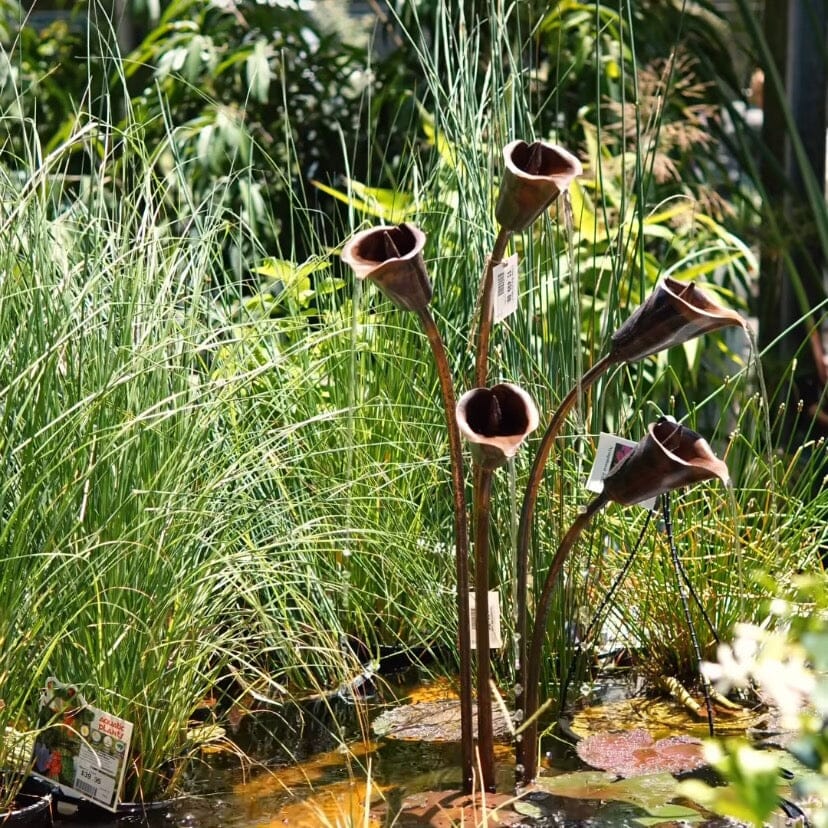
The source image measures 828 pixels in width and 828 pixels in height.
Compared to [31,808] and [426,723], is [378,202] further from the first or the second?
[31,808]

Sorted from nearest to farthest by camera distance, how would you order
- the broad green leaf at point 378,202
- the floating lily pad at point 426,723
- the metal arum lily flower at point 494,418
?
1. the metal arum lily flower at point 494,418
2. the floating lily pad at point 426,723
3. the broad green leaf at point 378,202

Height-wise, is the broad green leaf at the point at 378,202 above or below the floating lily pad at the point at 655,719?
above

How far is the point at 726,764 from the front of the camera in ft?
1.75

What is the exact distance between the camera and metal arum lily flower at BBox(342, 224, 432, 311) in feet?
4.86

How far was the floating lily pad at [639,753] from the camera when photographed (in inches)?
68.6

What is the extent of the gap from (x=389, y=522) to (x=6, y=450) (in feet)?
2.48

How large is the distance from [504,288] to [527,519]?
13.0 inches

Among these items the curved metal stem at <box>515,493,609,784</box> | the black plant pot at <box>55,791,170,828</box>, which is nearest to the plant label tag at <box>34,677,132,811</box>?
the black plant pot at <box>55,791,170,828</box>

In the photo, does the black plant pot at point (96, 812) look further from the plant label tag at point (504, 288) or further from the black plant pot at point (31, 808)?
the plant label tag at point (504, 288)

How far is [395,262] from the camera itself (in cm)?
147

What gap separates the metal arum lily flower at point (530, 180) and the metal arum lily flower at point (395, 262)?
0.40ft

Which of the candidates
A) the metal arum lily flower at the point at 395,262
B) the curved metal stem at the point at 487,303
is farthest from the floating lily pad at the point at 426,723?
the metal arum lily flower at the point at 395,262

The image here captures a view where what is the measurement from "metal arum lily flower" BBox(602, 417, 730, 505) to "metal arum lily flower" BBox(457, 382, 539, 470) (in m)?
0.15

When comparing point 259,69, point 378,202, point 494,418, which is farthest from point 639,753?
point 259,69
